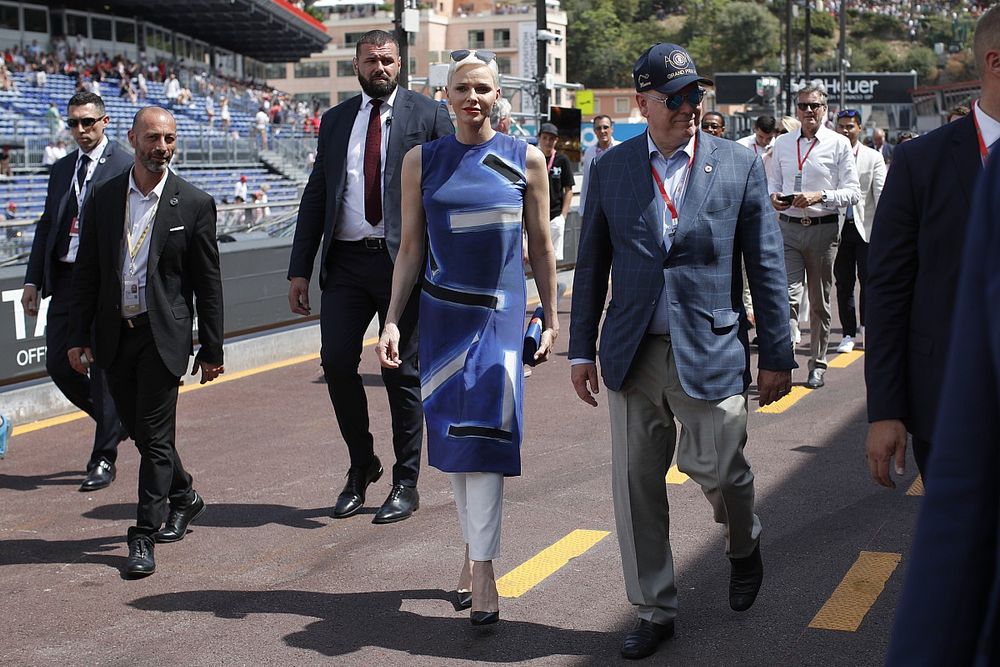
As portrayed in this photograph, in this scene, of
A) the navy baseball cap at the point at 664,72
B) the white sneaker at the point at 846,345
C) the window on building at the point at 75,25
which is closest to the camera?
the navy baseball cap at the point at 664,72

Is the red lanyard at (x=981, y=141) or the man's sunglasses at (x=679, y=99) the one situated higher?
the man's sunglasses at (x=679, y=99)

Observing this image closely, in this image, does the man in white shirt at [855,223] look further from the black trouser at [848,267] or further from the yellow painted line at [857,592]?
the yellow painted line at [857,592]

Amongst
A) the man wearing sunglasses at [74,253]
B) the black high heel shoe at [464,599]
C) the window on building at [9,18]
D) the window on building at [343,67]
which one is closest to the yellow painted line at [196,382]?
the man wearing sunglasses at [74,253]

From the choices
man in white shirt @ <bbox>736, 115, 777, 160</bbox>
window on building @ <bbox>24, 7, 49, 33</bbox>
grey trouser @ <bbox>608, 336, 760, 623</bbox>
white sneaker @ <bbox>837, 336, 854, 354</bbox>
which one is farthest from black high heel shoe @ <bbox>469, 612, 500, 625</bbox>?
window on building @ <bbox>24, 7, 49, 33</bbox>

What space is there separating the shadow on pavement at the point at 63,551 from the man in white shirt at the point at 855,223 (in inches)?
241

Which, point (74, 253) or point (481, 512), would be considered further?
point (74, 253)

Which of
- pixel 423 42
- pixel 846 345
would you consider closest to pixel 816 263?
pixel 846 345

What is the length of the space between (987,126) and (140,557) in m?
3.64

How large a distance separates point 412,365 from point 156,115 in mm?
1645

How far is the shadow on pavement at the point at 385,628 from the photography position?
4496 millimetres

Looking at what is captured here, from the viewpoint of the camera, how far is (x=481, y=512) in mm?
4707

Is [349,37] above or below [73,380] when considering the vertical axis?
above

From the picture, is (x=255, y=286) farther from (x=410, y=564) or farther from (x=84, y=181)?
(x=410, y=564)

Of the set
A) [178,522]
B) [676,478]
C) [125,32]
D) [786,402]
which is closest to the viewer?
[178,522]
